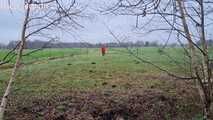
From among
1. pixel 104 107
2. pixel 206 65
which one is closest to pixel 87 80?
pixel 104 107

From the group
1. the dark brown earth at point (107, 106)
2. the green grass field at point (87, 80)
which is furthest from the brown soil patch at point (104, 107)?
the green grass field at point (87, 80)

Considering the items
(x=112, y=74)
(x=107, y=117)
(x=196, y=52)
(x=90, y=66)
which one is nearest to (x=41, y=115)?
(x=107, y=117)

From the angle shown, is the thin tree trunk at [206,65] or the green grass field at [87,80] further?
the green grass field at [87,80]

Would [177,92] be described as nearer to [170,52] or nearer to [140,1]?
[170,52]

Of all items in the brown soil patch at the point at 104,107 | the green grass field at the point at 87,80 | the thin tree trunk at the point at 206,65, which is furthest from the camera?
the green grass field at the point at 87,80

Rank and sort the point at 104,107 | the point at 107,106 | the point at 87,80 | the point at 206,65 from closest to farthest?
1. the point at 206,65
2. the point at 104,107
3. the point at 107,106
4. the point at 87,80

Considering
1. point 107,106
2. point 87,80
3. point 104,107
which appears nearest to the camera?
point 104,107

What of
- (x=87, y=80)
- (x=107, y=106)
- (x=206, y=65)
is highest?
(x=206, y=65)

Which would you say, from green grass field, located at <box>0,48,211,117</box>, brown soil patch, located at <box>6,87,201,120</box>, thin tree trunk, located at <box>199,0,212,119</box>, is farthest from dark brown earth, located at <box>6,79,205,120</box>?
thin tree trunk, located at <box>199,0,212,119</box>

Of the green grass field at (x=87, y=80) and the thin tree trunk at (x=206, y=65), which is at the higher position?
the thin tree trunk at (x=206, y=65)

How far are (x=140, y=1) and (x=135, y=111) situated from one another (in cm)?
606

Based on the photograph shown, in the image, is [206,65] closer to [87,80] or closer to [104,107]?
[104,107]

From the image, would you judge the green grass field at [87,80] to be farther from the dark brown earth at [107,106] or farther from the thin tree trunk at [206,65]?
the thin tree trunk at [206,65]

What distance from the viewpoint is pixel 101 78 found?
19.2 m
